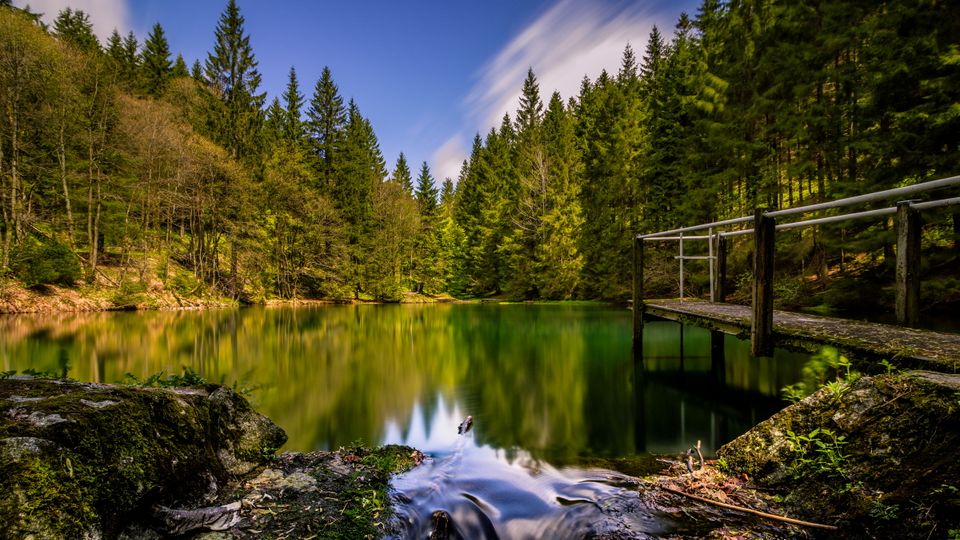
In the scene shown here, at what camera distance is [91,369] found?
9.85m

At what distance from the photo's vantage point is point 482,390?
9422 mm

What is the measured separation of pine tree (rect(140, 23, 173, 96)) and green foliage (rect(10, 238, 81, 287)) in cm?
2614

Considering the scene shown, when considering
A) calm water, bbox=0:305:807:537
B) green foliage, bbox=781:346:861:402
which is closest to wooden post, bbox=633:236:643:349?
calm water, bbox=0:305:807:537

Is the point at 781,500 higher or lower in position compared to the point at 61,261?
lower

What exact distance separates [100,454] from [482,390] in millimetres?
7412

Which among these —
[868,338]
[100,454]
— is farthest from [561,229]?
[100,454]

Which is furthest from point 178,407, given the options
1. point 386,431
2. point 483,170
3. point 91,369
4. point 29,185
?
point 483,170

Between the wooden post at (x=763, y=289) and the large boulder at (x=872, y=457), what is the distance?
1.88 meters

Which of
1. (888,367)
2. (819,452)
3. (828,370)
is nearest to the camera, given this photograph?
(819,452)

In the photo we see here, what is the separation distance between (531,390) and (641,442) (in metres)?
3.31

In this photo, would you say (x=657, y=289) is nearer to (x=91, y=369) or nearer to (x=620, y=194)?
(x=620, y=194)

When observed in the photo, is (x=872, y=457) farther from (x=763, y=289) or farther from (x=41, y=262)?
(x=41, y=262)

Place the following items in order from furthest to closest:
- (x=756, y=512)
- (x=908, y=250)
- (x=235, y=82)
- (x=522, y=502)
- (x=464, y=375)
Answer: (x=235, y=82) → (x=464, y=375) → (x=908, y=250) → (x=522, y=502) → (x=756, y=512)

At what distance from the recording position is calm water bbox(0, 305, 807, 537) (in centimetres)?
432
